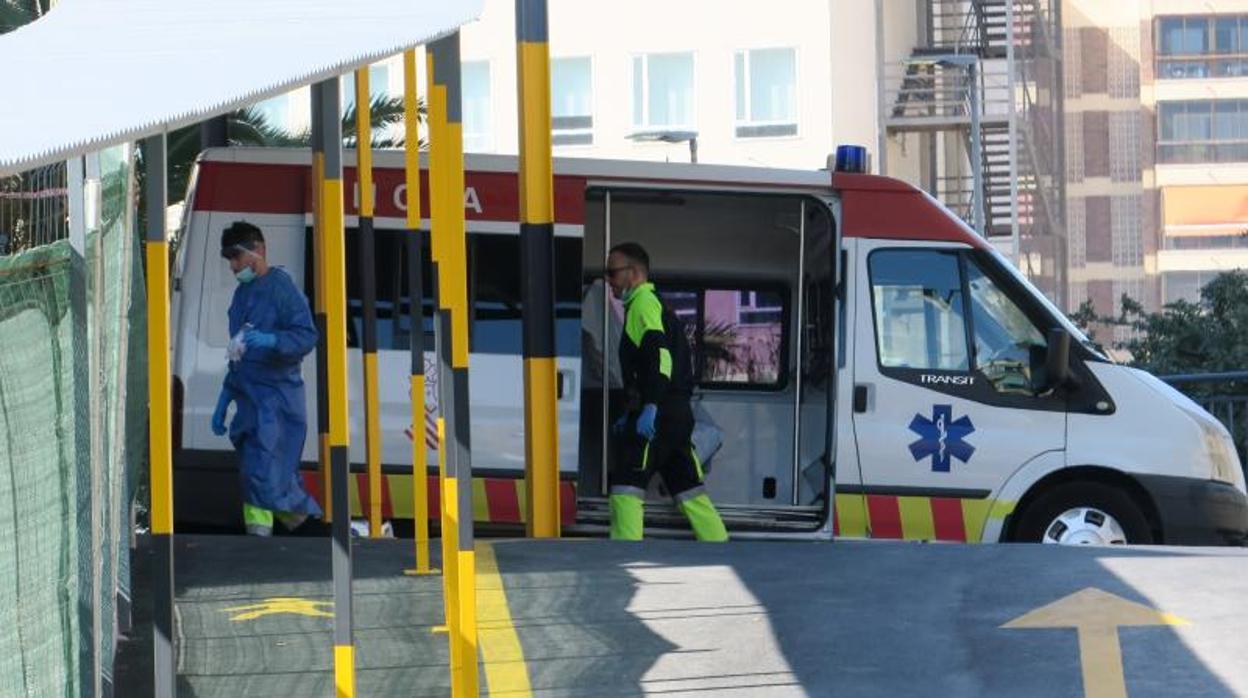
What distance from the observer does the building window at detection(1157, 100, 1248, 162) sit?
7225 cm

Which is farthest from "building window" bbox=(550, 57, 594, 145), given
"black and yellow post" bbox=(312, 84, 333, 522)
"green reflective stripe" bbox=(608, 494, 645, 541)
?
"green reflective stripe" bbox=(608, 494, 645, 541)

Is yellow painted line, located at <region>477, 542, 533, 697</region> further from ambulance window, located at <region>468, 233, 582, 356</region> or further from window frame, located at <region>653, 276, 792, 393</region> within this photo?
window frame, located at <region>653, 276, 792, 393</region>

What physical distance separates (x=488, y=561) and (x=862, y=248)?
3.47m

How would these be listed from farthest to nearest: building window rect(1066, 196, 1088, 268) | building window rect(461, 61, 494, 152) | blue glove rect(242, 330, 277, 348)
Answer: building window rect(1066, 196, 1088, 268), building window rect(461, 61, 494, 152), blue glove rect(242, 330, 277, 348)

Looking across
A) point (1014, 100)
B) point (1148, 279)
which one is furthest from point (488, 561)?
point (1148, 279)

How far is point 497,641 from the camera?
8.57 m

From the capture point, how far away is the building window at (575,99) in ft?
126

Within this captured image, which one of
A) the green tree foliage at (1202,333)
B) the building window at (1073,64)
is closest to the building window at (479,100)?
the green tree foliage at (1202,333)

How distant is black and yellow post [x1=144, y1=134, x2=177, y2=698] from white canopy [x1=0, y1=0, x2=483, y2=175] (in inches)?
24.4

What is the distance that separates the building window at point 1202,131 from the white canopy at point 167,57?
225ft

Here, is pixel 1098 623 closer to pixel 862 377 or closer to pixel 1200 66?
pixel 862 377

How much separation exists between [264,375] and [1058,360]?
4285 millimetres

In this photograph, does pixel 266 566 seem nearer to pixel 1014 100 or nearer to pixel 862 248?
pixel 862 248

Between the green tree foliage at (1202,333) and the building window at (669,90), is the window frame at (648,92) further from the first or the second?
the green tree foliage at (1202,333)
